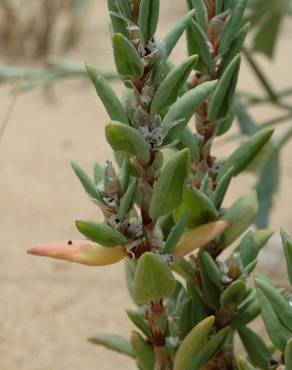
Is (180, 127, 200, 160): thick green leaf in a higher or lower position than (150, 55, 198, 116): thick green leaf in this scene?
lower

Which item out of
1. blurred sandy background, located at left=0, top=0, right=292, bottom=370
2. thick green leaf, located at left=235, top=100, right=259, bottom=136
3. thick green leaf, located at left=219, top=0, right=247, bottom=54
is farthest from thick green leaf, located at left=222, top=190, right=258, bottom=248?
thick green leaf, located at left=235, top=100, right=259, bottom=136

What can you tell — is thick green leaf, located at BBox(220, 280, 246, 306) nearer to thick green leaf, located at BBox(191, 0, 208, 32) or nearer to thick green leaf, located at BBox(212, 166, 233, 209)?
thick green leaf, located at BBox(212, 166, 233, 209)

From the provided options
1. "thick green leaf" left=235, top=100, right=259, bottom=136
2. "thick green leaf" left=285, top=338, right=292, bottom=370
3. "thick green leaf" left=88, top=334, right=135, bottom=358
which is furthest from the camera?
"thick green leaf" left=235, top=100, right=259, bottom=136

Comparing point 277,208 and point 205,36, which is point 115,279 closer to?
point 277,208

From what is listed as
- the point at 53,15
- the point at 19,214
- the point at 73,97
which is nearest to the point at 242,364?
the point at 19,214

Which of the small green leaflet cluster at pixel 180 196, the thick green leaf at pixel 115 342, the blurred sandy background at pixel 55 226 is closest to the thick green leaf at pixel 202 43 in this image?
the small green leaflet cluster at pixel 180 196

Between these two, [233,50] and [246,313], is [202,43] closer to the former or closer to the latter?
[233,50]

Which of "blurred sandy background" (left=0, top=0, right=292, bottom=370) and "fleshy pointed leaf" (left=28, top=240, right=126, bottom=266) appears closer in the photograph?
"fleshy pointed leaf" (left=28, top=240, right=126, bottom=266)
